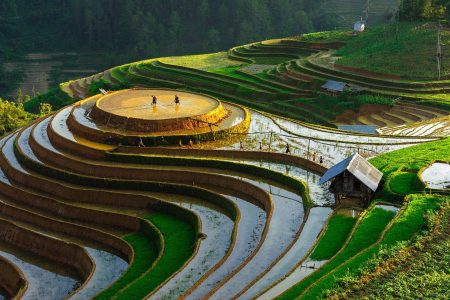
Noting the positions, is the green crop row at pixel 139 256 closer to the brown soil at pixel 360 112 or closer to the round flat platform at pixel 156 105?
the round flat platform at pixel 156 105

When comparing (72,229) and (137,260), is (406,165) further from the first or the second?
(72,229)

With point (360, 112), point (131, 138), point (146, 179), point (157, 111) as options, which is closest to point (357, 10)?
point (360, 112)

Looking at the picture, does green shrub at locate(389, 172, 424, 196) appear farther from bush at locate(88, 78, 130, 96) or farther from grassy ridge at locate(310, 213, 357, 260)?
bush at locate(88, 78, 130, 96)


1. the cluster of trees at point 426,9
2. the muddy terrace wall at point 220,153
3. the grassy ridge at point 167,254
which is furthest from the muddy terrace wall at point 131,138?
the cluster of trees at point 426,9

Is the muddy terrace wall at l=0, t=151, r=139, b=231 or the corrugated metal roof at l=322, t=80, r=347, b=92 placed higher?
the corrugated metal roof at l=322, t=80, r=347, b=92

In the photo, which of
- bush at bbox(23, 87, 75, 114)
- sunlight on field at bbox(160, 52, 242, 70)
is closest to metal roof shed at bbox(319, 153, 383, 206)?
sunlight on field at bbox(160, 52, 242, 70)

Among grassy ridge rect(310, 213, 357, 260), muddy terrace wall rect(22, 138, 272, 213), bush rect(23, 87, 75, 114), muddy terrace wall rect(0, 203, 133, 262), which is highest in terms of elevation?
grassy ridge rect(310, 213, 357, 260)
